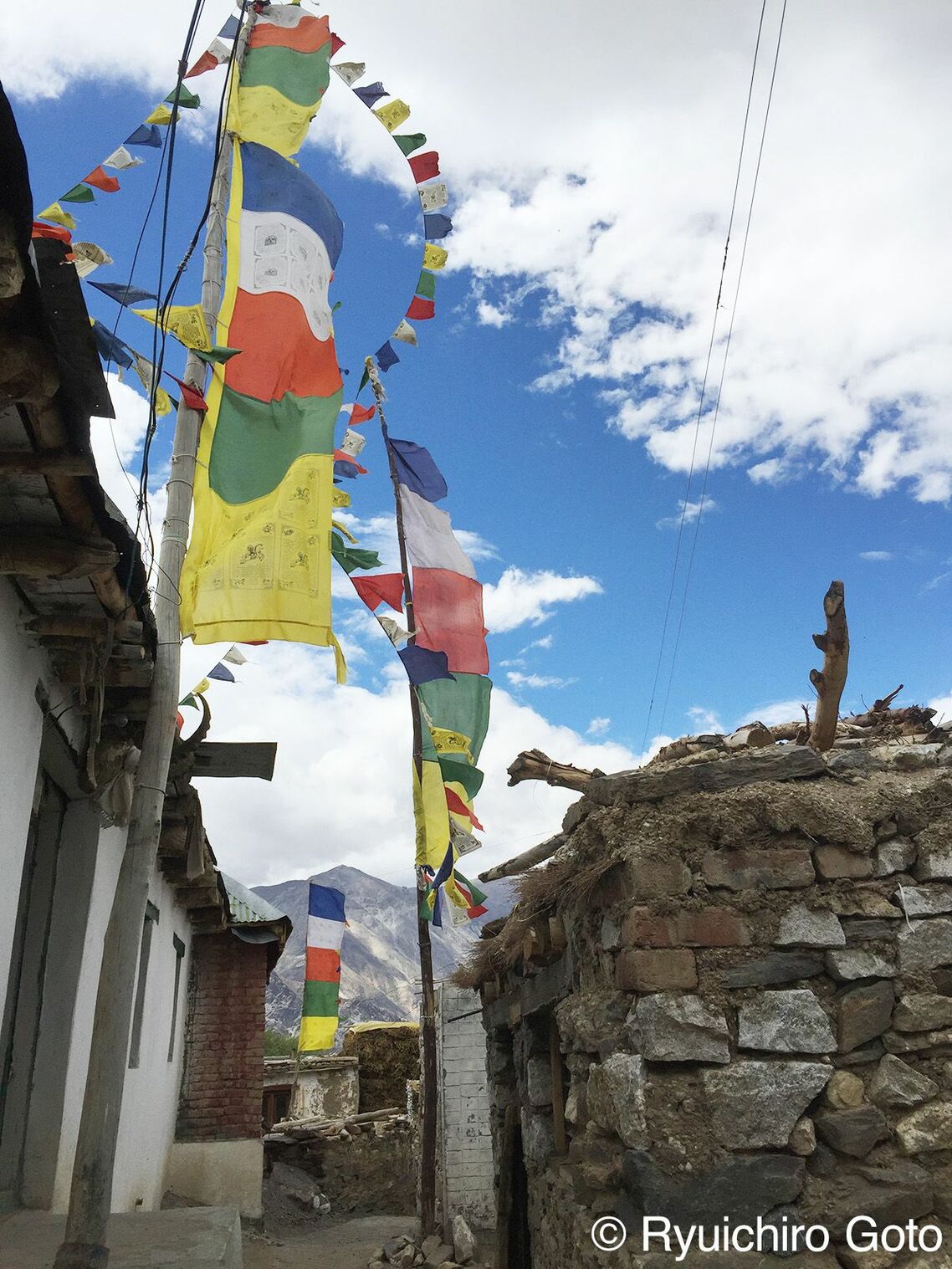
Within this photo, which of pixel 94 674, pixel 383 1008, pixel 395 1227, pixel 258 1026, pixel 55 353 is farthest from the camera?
pixel 383 1008

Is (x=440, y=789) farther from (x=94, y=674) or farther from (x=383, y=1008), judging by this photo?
(x=383, y=1008)

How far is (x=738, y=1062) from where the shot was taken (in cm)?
369

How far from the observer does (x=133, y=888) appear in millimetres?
4023

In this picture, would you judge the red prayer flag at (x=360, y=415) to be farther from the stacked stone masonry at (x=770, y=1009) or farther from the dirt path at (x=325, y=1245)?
the dirt path at (x=325, y=1245)

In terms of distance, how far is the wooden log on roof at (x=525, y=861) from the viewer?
18.3 feet

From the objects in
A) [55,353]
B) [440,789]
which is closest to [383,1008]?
[440,789]

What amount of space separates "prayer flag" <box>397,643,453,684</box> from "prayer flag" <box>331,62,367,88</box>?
13.7 ft

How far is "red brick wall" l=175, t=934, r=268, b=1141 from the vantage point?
1092 centimetres

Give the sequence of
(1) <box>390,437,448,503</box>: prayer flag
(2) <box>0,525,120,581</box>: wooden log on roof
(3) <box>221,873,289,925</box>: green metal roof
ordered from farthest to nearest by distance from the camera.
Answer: (3) <box>221,873,289,925</box>: green metal roof → (1) <box>390,437,448,503</box>: prayer flag → (2) <box>0,525,120,581</box>: wooden log on roof

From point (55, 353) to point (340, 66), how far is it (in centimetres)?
489

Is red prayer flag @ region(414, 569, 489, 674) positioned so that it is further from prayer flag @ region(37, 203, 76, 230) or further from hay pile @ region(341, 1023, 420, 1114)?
hay pile @ region(341, 1023, 420, 1114)

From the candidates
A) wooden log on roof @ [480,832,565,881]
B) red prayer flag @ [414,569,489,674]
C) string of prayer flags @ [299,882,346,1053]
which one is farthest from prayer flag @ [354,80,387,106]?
string of prayer flags @ [299,882,346,1053]

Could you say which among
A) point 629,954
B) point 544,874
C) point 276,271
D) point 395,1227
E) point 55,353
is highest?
point 276,271

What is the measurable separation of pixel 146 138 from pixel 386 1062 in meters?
21.6
